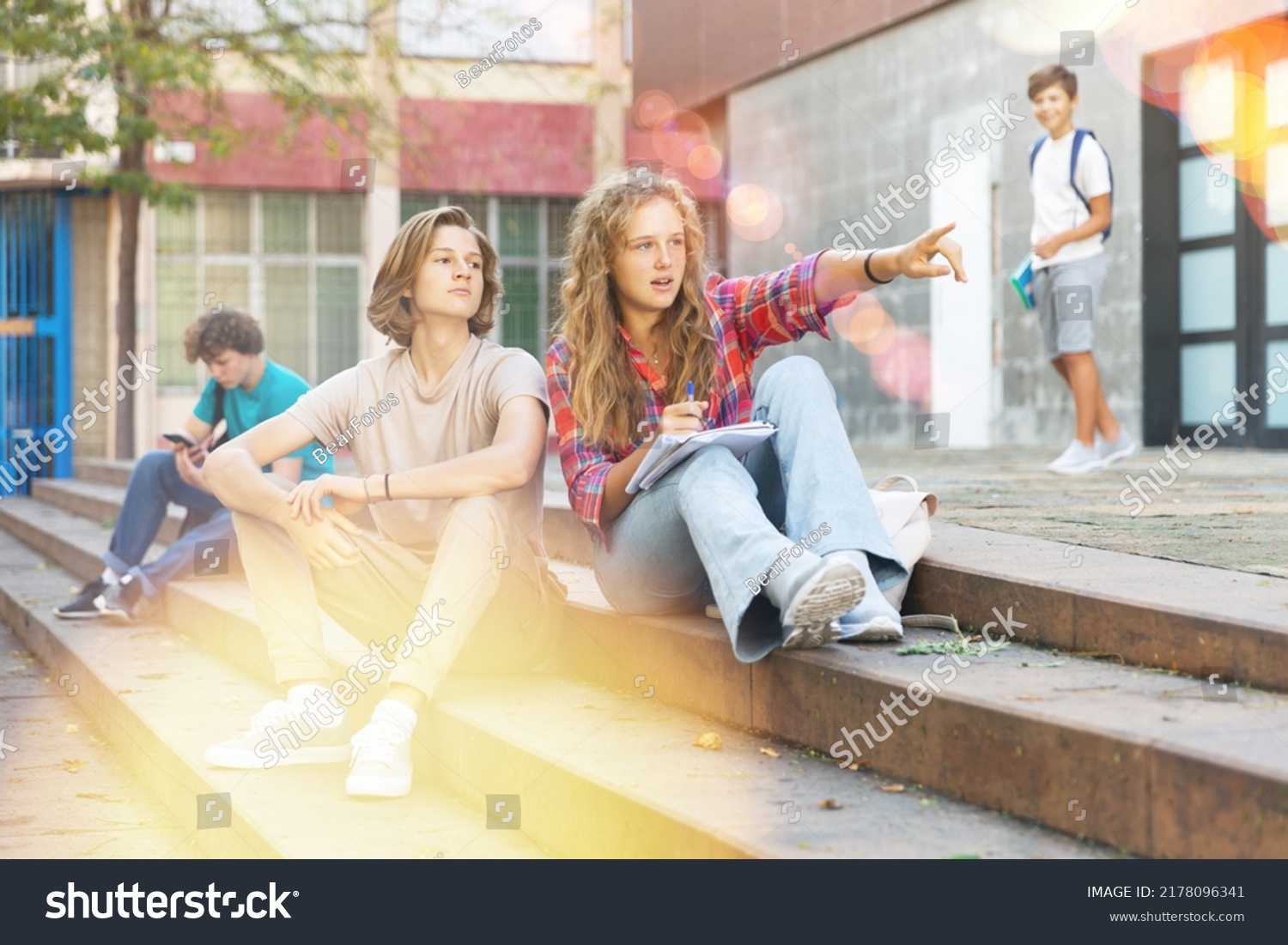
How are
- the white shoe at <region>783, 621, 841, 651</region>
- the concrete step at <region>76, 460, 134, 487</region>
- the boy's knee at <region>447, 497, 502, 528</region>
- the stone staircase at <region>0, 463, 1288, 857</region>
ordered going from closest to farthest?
the stone staircase at <region>0, 463, 1288, 857</region> → the white shoe at <region>783, 621, 841, 651</region> → the boy's knee at <region>447, 497, 502, 528</region> → the concrete step at <region>76, 460, 134, 487</region>

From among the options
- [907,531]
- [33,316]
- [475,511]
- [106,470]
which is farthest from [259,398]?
[33,316]

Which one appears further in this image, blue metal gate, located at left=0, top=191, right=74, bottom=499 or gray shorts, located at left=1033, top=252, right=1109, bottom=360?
blue metal gate, located at left=0, top=191, right=74, bottom=499

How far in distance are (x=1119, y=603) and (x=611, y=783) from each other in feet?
3.49

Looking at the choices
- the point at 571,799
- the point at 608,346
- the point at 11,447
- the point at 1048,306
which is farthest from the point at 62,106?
the point at 571,799

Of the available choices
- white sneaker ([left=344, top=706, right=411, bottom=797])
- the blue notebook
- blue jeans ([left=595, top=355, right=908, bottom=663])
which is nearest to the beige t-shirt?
blue jeans ([left=595, top=355, right=908, bottom=663])

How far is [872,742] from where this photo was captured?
2607 mm

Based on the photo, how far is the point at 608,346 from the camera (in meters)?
3.27

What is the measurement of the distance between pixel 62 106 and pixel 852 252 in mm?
10840

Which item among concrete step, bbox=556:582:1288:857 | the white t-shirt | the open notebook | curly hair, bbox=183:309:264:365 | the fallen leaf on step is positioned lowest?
the fallen leaf on step

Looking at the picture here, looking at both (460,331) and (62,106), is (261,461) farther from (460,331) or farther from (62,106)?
(62,106)

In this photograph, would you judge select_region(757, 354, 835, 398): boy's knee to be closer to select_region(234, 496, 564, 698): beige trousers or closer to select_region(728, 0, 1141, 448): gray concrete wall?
select_region(234, 496, 564, 698): beige trousers

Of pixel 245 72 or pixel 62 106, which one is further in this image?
pixel 245 72

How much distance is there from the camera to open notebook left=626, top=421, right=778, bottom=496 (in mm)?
2943

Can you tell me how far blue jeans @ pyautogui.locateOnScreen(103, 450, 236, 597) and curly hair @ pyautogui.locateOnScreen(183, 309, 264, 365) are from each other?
65 cm
